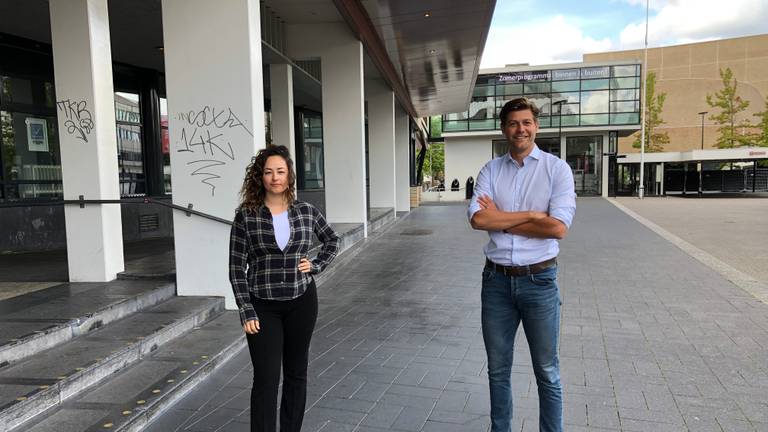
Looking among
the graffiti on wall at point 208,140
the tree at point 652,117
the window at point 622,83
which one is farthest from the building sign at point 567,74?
the graffiti on wall at point 208,140

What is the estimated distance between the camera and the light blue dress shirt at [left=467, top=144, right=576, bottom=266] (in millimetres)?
2781

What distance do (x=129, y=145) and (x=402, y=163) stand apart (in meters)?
11.4

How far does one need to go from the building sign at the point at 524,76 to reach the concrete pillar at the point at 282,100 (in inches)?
1097

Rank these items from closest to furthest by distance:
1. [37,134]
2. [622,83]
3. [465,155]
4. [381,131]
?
[37,134] < [381,131] < [622,83] < [465,155]

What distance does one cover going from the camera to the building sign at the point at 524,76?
35562 mm

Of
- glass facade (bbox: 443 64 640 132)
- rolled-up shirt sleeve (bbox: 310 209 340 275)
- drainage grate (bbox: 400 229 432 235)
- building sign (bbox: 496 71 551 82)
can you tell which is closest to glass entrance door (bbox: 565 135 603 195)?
glass facade (bbox: 443 64 640 132)

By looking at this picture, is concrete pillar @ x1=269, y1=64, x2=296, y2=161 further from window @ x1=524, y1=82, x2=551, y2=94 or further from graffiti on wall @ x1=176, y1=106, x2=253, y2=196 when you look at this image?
window @ x1=524, y1=82, x2=551, y2=94

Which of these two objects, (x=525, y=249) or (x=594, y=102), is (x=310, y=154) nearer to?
(x=525, y=249)

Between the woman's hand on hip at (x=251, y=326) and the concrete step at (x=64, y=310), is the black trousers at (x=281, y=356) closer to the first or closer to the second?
the woman's hand on hip at (x=251, y=326)

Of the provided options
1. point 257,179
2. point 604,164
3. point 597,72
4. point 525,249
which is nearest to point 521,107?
point 525,249

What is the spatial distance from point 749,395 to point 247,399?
363 cm

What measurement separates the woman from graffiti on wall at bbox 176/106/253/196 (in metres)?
2.91

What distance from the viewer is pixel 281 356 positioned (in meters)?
2.88

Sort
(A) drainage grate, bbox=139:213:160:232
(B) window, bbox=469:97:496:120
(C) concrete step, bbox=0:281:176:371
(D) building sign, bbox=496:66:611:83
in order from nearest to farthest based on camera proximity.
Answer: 1. (C) concrete step, bbox=0:281:176:371
2. (A) drainage grate, bbox=139:213:160:232
3. (D) building sign, bbox=496:66:611:83
4. (B) window, bbox=469:97:496:120
